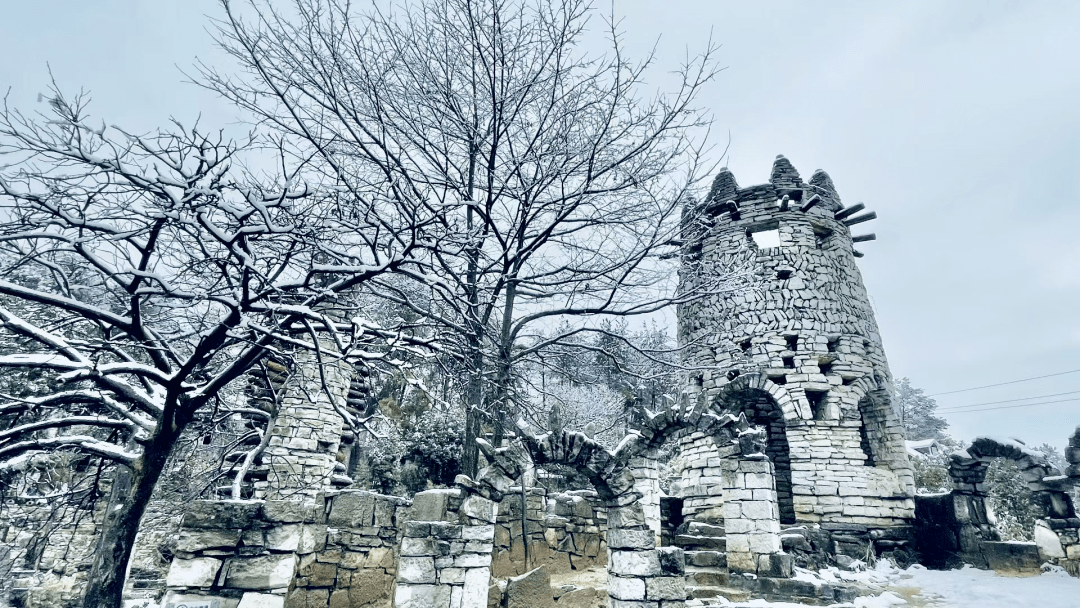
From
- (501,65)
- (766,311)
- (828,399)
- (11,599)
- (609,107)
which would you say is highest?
(501,65)

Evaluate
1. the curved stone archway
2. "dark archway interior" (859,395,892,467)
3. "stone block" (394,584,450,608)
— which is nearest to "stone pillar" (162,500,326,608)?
"stone block" (394,584,450,608)

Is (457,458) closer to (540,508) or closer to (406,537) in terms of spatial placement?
(540,508)

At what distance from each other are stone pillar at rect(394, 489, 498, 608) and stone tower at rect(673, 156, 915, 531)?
6853mm

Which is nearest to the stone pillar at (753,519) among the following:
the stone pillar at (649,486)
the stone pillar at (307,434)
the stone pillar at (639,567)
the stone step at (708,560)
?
the stone step at (708,560)

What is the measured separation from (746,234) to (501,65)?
9719 millimetres

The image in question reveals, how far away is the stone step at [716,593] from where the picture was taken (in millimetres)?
7139

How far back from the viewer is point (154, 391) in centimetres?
579

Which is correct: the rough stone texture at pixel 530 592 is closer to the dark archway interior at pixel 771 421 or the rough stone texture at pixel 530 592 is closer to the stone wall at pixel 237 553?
the stone wall at pixel 237 553

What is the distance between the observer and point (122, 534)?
4863 millimetres

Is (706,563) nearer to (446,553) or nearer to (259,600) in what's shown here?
(446,553)

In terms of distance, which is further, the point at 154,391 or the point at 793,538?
the point at 793,538

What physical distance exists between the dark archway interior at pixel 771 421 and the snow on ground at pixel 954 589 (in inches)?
108

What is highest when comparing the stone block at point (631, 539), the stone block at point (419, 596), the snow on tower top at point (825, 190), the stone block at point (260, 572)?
the snow on tower top at point (825, 190)

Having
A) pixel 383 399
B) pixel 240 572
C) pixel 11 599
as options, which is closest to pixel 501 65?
pixel 240 572
